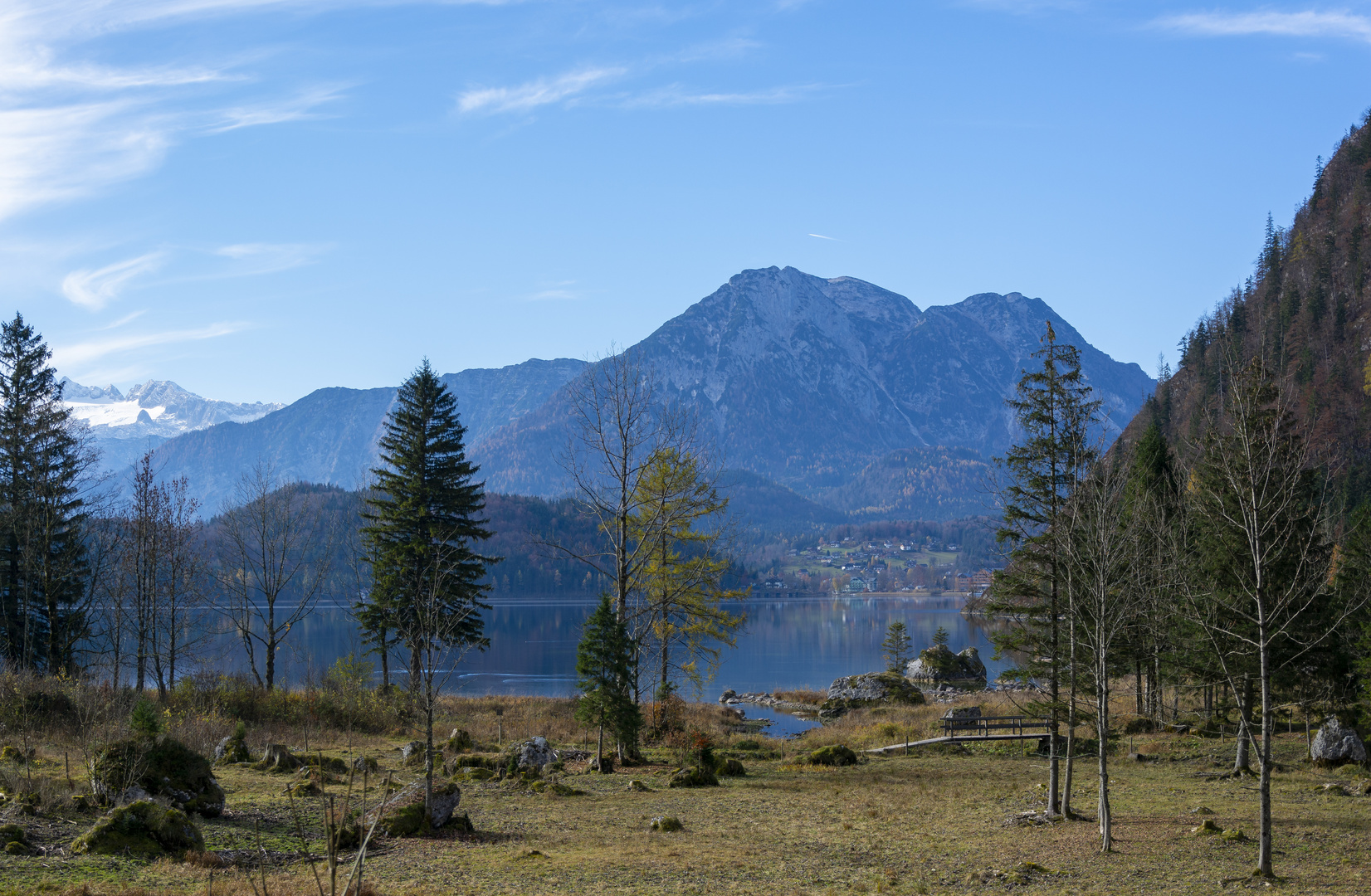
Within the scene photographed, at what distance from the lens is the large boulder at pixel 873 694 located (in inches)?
1961

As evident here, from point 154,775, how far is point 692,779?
13.4m

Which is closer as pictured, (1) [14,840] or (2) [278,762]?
(1) [14,840]

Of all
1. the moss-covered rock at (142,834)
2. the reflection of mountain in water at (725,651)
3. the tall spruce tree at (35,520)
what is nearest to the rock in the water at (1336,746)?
the reflection of mountain in water at (725,651)

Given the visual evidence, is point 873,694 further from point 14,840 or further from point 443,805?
point 14,840

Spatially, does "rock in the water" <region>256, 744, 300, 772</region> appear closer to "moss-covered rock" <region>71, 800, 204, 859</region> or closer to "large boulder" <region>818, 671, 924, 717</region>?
"moss-covered rock" <region>71, 800, 204, 859</region>

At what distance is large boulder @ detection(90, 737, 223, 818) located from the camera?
1633 cm

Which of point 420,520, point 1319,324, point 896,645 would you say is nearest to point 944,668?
point 896,645

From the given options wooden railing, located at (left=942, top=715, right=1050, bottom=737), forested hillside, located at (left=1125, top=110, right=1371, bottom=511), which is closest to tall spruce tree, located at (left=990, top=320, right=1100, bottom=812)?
wooden railing, located at (left=942, top=715, right=1050, bottom=737)

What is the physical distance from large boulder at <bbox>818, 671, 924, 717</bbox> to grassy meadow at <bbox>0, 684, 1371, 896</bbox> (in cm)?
2044

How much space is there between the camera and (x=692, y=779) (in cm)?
2516

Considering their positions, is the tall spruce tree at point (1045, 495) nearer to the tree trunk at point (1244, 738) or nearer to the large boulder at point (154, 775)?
the tree trunk at point (1244, 738)

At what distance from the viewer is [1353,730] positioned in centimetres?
2548

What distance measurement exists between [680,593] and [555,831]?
58.3ft

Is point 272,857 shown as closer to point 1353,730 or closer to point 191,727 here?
point 191,727
